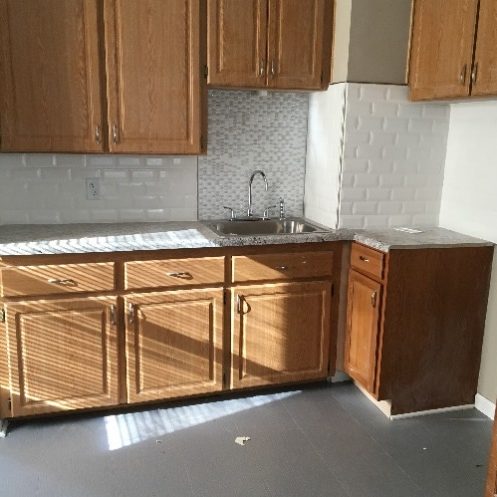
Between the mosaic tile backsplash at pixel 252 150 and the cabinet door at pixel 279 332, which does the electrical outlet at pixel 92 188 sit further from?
the cabinet door at pixel 279 332

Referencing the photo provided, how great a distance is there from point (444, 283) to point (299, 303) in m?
0.74

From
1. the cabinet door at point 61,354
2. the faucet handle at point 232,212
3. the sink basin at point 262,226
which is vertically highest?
the faucet handle at point 232,212

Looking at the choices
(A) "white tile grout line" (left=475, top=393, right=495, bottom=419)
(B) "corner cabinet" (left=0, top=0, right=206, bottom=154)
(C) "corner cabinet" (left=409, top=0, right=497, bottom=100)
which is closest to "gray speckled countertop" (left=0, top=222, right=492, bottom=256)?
(B) "corner cabinet" (left=0, top=0, right=206, bottom=154)

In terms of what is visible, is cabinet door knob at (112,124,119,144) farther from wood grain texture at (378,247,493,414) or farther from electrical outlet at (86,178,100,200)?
wood grain texture at (378,247,493,414)

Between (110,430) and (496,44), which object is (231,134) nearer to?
(496,44)

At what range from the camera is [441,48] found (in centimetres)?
260

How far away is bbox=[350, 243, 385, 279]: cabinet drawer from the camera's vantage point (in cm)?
264

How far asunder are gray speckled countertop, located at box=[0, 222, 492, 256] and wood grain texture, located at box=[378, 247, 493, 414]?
0.33 ft

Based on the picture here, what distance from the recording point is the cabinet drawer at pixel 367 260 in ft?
8.66

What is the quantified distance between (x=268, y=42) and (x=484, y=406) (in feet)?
7.30

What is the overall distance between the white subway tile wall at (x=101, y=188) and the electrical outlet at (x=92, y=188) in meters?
0.02

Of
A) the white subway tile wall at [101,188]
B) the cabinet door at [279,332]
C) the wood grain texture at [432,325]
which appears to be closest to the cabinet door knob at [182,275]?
the cabinet door at [279,332]

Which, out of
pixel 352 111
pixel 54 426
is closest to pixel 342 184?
pixel 352 111

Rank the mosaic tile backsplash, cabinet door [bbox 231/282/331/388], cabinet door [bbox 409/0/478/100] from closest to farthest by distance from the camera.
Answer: cabinet door [bbox 409/0/478/100] < cabinet door [bbox 231/282/331/388] < the mosaic tile backsplash
